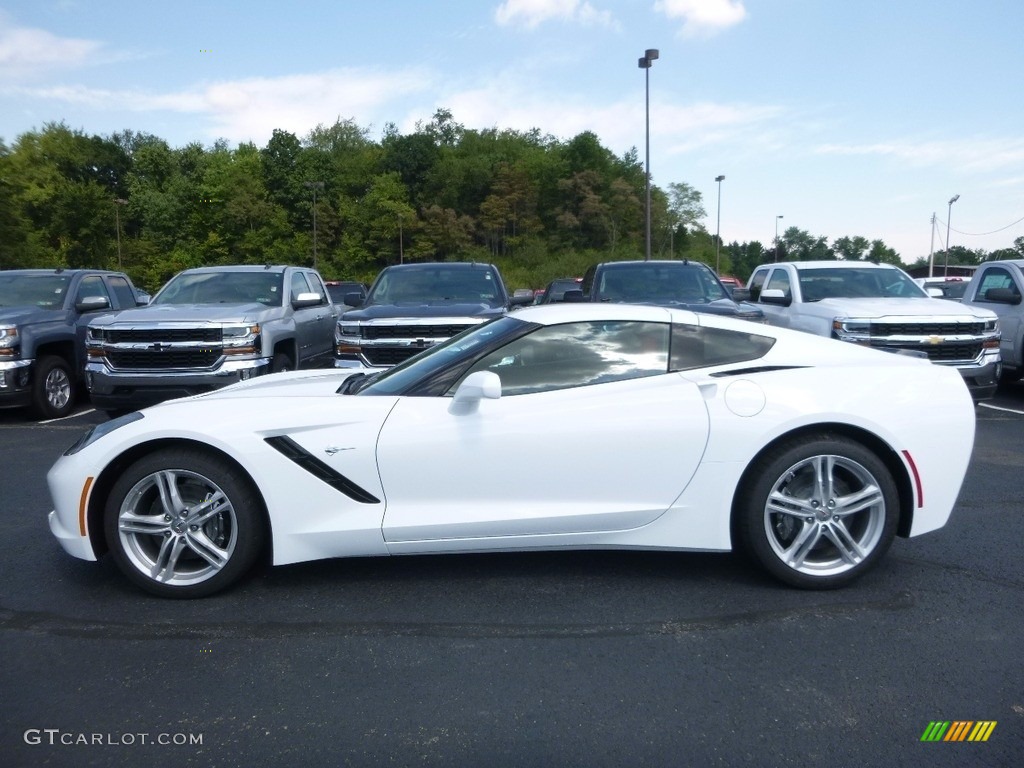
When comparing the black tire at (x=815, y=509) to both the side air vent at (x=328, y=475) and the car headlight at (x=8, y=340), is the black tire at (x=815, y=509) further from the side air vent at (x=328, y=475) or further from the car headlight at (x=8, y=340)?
the car headlight at (x=8, y=340)

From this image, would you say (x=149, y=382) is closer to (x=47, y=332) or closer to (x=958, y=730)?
(x=47, y=332)

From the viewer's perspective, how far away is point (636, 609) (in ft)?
12.5

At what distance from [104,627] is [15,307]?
8.15 m

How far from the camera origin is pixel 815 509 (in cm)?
397

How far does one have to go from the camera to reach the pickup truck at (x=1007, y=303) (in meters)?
10.6

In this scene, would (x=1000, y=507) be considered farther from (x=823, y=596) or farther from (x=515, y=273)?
(x=515, y=273)

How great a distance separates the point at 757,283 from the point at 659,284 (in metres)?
3.25

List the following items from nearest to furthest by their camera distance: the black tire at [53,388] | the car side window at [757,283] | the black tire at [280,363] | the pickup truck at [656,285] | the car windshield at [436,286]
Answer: the black tire at [280,363], the black tire at [53,388], the car windshield at [436,286], the pickup truck at [656,285], the car side window at [757,283]

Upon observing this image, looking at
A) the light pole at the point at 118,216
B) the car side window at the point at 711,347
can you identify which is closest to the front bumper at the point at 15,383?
the car side window at the point at 711,347


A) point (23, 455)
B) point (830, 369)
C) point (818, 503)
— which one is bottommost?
point (23, 455)

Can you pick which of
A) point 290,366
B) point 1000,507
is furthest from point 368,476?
point 290,366

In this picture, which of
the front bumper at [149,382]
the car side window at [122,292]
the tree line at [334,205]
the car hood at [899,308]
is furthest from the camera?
the tree line at [334,205]

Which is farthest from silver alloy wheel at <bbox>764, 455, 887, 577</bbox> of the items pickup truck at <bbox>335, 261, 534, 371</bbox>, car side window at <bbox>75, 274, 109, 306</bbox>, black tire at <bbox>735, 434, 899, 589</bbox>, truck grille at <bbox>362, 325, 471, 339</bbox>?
car side window at <bbox>75, 274, 109, 306</bbox>

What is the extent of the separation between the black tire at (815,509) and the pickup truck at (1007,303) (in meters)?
7.56
